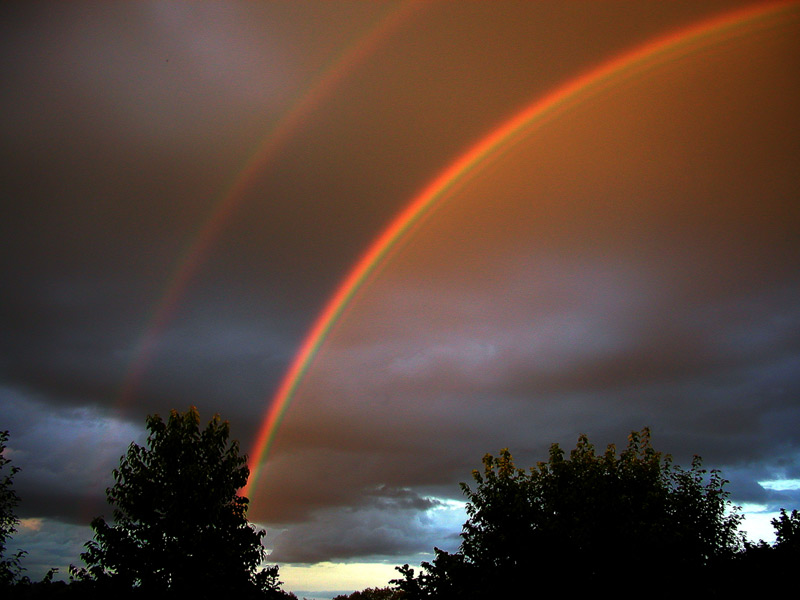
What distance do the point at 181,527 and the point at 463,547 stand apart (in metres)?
9.47

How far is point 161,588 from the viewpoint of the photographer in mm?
→ 18031

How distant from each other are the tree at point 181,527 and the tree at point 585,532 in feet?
18.6

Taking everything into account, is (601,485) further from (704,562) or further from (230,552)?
(230,552)

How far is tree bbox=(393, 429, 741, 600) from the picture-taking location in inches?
760

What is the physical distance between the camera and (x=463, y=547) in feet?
74.5

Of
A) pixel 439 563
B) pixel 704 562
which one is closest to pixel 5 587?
pixel 439 563

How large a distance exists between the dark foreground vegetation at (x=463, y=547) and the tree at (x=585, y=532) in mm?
46

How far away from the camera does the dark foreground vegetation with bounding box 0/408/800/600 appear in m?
17.8

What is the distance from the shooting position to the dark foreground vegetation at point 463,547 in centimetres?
1778

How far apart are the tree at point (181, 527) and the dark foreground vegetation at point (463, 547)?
0.03m

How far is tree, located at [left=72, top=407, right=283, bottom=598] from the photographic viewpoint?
18.0 m

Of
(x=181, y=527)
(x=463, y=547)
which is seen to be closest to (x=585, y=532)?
(x=463, y=547)

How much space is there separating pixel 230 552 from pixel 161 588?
197cm

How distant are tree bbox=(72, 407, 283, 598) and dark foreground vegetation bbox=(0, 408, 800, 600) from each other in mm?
30
